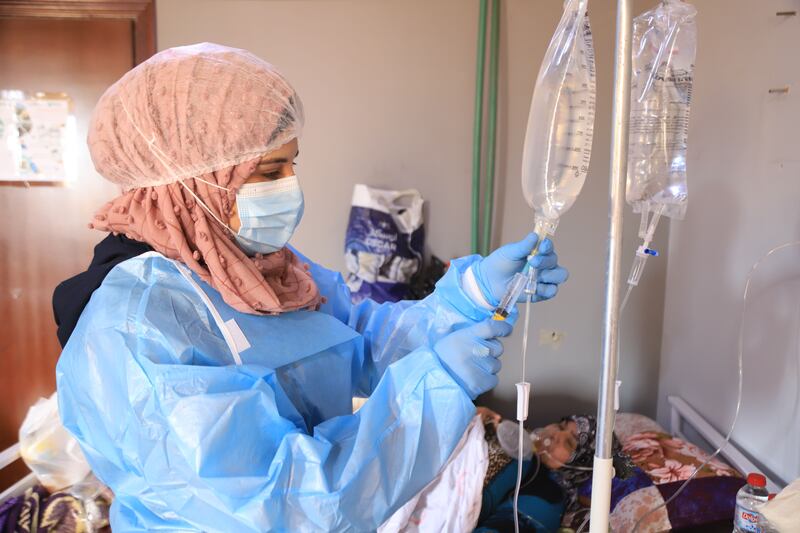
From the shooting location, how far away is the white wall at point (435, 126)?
2.45 m

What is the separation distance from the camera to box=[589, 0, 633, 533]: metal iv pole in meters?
0.69

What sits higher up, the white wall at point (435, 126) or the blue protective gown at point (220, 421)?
the white wall at point (435, 126)

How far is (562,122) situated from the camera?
1.00 meters

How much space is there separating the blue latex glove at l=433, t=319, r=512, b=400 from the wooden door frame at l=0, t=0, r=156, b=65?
2029mm

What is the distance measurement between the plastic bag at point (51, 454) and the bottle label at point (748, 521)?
176cm

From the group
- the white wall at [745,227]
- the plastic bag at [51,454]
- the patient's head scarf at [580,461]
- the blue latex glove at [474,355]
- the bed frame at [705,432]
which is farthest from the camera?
the patient's head scarf at [580,461]

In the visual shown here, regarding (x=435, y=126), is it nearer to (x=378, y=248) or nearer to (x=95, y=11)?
(x=378, y=248)

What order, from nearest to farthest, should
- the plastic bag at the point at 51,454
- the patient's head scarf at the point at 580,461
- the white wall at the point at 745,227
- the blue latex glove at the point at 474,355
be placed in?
the blue latex glove at the point at 474,355
the white wall at the point at 745,227
the plastic bag at the point at 51,454
the patient's head scarf at the point at 580,461

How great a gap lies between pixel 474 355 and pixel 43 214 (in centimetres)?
225

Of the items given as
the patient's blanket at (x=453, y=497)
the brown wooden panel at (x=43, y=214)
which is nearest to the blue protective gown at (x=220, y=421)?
the patient's blanket at (x=453, y=497)

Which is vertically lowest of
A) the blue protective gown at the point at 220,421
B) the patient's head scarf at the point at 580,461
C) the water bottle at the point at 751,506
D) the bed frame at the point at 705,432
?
the patient's head scarf at the point at 580,461

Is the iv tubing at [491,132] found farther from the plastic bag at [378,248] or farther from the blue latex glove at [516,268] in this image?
the blue latex glove at [516,268]

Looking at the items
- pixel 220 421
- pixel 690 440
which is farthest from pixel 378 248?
pixel 220 421

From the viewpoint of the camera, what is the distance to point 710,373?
78.1 inches
